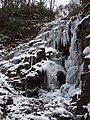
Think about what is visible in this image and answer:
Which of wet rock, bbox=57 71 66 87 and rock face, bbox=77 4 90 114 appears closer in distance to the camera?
rock face, bbox=77 4 90 114

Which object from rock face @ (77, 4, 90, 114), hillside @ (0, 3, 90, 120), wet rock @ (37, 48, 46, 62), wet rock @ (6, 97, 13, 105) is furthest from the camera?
wet rock @ (37, 48, 46, 62)

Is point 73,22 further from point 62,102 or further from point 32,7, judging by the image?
point 32,7

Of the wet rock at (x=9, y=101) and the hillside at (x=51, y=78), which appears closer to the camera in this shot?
the hillside at (x=51, y=78)

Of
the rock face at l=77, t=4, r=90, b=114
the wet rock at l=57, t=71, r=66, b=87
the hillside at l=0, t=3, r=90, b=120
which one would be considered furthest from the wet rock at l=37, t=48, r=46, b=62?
the rock face at l=77, t=4, r=90, b=114

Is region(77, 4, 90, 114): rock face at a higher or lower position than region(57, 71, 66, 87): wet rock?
higher

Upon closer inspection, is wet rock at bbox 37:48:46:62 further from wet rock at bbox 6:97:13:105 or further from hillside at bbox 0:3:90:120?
wet rock at bbox 6:97:13:105

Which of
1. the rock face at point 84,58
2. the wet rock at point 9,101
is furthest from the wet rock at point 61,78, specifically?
the wet rock at point 9,101

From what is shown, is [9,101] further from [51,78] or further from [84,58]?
[84,58]

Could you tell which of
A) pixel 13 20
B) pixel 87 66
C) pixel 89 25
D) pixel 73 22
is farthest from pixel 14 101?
pixel 13 20

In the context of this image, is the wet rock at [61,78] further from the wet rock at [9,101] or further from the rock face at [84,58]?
the wet rock at [9,101]

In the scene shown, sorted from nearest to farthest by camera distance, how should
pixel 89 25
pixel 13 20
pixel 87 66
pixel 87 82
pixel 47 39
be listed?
1. pixel 87 82
2. pixel 87 66
3. pixel 89 25
4. pixel 47 39
5. pixel 13 20

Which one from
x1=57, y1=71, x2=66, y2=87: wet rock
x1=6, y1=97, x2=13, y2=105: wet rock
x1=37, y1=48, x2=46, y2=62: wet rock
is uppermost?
x1=37, y1=48, x2=46, y2=62: wet rock

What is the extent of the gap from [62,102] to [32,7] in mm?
17391

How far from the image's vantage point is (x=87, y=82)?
874cm
